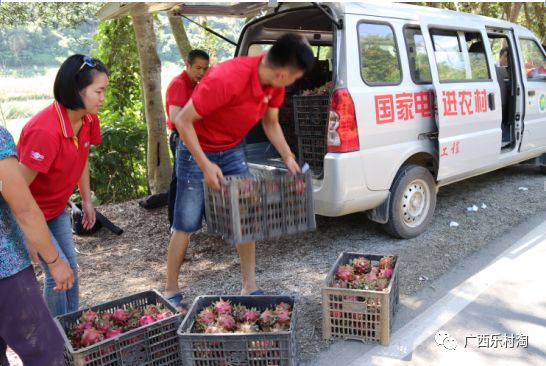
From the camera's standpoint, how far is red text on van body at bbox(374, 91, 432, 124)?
13.8 feet

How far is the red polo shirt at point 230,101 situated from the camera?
2732 millimetres

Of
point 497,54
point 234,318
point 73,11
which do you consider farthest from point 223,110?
point 73,11

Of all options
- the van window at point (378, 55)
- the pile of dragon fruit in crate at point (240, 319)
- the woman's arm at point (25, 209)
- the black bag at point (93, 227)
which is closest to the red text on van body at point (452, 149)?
the van window at point (378, 55)

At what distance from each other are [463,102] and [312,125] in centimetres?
167

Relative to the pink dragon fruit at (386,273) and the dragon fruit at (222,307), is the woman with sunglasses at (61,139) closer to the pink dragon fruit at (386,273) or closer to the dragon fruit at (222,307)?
the dragon fruit at (222,307)

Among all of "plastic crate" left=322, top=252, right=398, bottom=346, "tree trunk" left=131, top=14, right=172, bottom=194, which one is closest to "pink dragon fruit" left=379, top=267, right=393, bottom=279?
"plastic crate" left=322, top=252, right=398, bottom=346

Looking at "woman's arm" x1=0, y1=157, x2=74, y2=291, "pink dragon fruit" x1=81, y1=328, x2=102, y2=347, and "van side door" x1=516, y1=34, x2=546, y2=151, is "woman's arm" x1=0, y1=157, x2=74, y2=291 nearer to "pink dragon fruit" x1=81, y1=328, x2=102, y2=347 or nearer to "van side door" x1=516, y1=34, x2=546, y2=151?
"pink dragon fruit" x1=81, y1=328, x2=102, y2=347

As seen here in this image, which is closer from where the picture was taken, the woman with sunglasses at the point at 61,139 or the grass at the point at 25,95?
the woman with sunglasses at the point at 61,139

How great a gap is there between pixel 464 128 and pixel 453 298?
2059 mm

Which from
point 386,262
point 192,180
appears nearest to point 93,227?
point 192,180

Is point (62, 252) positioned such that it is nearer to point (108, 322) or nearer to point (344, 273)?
point (108, 322)

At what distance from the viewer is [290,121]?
519 centimetres

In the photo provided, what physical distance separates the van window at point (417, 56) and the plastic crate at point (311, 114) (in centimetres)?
95

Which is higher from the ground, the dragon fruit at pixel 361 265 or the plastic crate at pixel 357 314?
the dragon fruit at pixel 361 265
